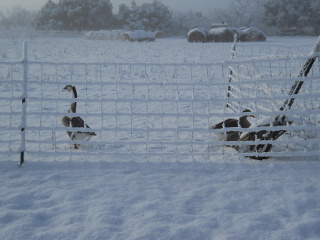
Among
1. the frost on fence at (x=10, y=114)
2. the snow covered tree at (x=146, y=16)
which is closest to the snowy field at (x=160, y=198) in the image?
the frost on fence at (x=10, y=114)

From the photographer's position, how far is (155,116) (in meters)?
6.55

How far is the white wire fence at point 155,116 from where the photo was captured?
4461 millimetres

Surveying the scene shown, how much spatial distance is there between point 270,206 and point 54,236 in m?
2.27

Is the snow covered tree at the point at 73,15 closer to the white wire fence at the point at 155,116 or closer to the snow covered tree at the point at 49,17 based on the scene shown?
the snow covered tree at the point at 49,17

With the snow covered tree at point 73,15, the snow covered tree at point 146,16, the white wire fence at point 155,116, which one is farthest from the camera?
the snow covered tree at point 146,16

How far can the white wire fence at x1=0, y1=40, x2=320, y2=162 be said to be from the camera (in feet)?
14.6

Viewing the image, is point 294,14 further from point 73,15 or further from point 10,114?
point 10,114

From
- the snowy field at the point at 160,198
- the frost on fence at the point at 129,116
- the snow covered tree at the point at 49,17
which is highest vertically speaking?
the snow covered tree at the point at 49,17

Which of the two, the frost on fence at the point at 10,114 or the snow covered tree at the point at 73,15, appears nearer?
the frost on fence at the point at 10,114

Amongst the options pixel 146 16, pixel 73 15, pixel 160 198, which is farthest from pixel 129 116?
pixel 146 16

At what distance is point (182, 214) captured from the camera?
3.32 metres

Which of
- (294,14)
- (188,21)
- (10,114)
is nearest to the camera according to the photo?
(10,114)

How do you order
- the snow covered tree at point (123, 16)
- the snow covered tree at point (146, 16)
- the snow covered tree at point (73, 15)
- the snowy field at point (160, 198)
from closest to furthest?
the snowy field at point (160, 198)
the snow covered tree at point (73, 15)
the snow covered tree at point (146, 16)
the snow covered tree at point (123, 16)

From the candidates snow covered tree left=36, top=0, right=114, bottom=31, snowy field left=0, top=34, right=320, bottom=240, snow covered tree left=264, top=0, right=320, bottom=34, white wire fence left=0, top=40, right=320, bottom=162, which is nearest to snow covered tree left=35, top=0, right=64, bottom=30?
snow covered tree left=36, top=0, right=114, bottom=31
